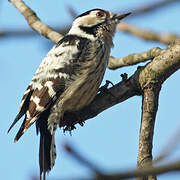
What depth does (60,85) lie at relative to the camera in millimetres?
4359

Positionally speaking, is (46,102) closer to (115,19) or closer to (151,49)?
(151,49)

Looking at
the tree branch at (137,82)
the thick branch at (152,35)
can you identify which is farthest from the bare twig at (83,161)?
the tree branch at (137,82)

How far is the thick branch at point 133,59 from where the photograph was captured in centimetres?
381

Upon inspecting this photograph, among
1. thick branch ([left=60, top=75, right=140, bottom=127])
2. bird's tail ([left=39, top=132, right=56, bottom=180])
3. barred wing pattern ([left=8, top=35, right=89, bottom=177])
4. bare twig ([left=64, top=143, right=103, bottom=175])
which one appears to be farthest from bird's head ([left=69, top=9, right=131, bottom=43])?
bare twig ([left=64, top=143, right=103, bottom=175])

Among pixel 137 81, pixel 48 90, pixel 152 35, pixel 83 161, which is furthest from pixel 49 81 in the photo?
pixel 83 161

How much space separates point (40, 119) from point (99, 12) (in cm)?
200

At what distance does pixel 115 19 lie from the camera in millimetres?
5047

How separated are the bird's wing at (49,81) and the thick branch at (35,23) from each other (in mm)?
Result: 217

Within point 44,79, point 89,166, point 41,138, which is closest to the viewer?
point 89,166

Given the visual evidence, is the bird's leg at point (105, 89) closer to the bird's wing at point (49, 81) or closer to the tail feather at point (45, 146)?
the bird's wing at point (49, 81)

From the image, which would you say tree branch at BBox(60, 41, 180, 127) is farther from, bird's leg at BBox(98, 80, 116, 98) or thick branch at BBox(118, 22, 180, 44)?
thick branch at BBox(118, 22, 180, 44)

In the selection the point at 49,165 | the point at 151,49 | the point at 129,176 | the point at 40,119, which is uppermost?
the point at 151,49

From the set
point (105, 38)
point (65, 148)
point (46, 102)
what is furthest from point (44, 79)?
point (65, 148)

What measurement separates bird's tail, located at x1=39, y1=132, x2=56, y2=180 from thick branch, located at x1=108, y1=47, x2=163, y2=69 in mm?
1196
